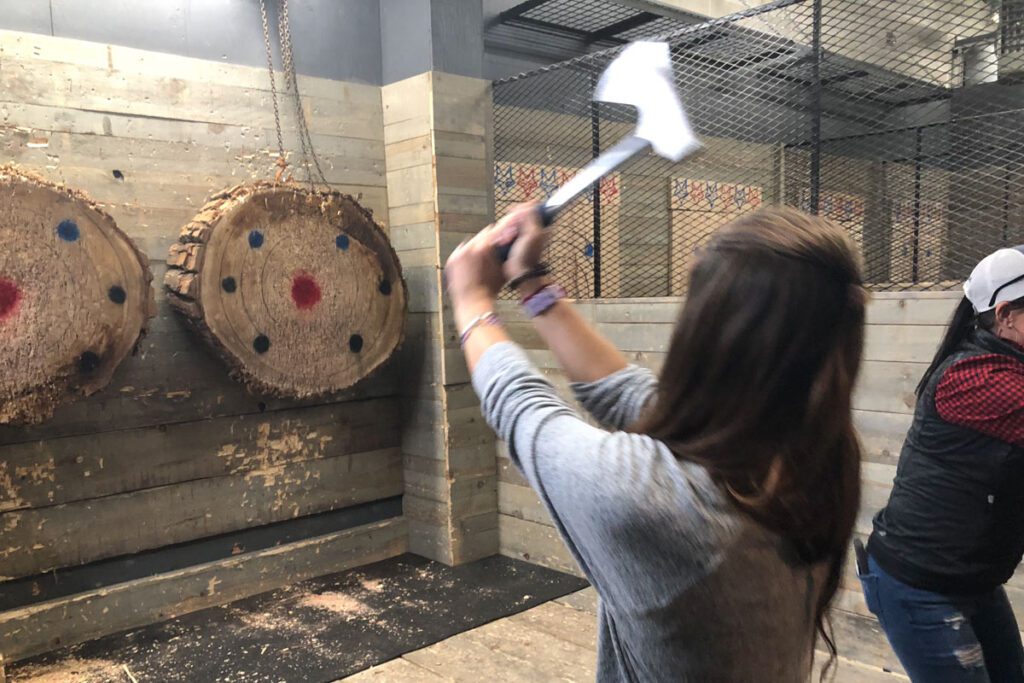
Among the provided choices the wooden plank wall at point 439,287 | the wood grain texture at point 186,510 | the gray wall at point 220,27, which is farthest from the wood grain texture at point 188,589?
the gray wall at point 220,27

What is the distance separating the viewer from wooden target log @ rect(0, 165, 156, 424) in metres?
2.28

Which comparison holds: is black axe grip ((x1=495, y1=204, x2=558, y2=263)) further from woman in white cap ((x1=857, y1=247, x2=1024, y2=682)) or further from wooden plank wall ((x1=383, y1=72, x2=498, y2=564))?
wooden plank wall ((x1=383, y1=72, x2=498, y2=564))

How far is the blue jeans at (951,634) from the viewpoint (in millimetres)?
1393

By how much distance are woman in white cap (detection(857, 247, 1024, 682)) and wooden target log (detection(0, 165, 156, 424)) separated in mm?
2217

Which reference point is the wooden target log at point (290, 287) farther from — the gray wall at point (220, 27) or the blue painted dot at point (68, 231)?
the gray wall at point (220, 27)

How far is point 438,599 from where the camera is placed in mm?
3059

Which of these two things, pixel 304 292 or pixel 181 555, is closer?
pixel 304 292

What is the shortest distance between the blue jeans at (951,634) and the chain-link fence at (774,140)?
51.0 inches

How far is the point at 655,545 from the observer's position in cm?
67

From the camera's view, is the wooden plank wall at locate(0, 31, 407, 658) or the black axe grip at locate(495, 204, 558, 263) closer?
the black axe grip at locate(495, 204, 558, 263)

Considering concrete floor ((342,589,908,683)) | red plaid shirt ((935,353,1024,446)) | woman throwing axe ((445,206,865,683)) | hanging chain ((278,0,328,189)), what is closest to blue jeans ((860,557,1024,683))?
red plaid shirt ((935,353,1024,446))

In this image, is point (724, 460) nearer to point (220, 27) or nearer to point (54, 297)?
point (54, 297)

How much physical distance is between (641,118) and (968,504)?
3.17 ft

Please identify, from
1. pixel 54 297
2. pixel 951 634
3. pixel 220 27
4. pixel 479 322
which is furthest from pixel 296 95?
pixel 951 634
